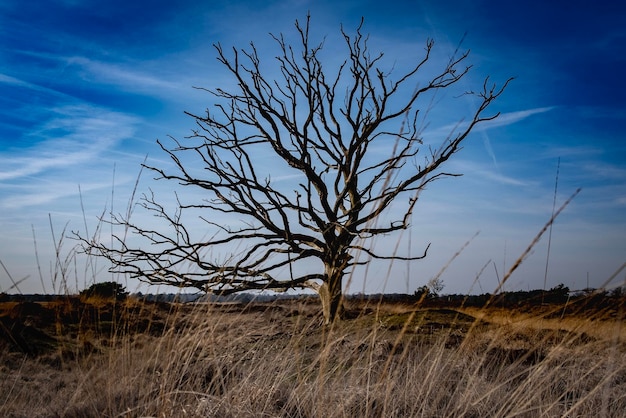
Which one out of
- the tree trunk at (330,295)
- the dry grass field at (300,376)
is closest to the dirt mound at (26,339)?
the dry grass field at (300,376)

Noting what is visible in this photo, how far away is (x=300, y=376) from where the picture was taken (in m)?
4.36

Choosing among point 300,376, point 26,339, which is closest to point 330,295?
point 26,339

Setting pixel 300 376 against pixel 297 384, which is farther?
pixel 297 384

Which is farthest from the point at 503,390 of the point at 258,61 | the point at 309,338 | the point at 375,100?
the point at 258,61

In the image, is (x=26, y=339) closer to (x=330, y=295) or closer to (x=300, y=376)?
(x=330, y=295)

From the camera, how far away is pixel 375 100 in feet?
41.2

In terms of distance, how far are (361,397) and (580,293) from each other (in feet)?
6.41

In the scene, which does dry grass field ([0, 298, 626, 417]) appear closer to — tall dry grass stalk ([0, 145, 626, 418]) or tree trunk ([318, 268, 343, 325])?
tall dry grass stalk ([0, 145, 626, 418])

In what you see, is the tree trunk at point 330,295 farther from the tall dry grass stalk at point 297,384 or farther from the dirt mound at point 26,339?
the dirt mound at point 26,339

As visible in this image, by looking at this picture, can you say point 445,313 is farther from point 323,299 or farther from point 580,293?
point 580,293

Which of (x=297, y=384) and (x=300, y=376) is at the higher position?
(x=300, y=376)

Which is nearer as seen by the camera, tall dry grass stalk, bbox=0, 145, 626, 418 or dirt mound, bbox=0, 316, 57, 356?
tall dry grass stalk, bbox=0, 145, 626, 418

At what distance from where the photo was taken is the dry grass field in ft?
11.6

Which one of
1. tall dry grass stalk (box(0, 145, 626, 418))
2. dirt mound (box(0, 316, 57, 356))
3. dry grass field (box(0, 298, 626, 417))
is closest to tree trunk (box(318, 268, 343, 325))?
dry grass field (box(0, 298, 626, 417))
